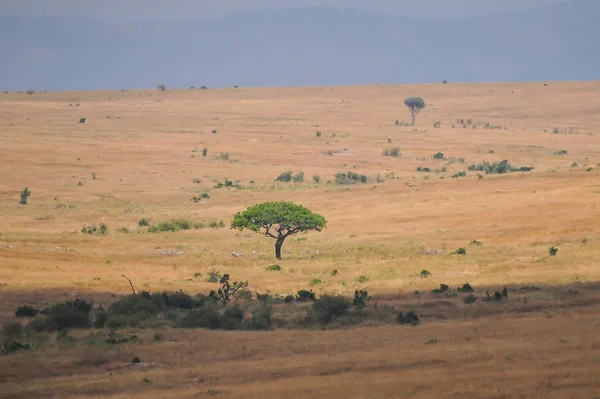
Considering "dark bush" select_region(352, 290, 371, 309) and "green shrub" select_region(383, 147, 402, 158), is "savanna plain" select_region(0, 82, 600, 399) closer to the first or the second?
"dark bush" select_region(352, 290, 371, 309)

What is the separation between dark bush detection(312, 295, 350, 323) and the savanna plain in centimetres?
20

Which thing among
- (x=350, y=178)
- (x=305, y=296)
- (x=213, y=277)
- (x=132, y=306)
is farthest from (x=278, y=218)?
(x=350, y=178)

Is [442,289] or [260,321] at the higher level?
[442,289]

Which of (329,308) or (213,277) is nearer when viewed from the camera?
(329,308)

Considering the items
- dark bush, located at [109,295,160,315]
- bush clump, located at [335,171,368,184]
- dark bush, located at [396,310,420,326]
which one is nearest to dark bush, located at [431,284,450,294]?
dark bush, located at [396,310,420,326]

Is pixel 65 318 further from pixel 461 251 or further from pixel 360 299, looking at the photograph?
pixel 461 251

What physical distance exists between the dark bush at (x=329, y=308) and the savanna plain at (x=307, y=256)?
20 centimetres

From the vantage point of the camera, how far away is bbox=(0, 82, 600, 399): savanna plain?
20688mm

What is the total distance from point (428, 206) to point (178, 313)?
123 ft

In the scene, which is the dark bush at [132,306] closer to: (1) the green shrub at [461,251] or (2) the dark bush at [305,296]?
(2) the dark bush at [305,296]

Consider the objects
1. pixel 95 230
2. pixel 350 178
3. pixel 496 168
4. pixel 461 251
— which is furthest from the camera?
pixel 496 168

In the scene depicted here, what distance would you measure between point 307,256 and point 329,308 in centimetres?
1979

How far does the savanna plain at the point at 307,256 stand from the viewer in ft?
67.9

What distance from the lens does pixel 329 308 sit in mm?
28625
